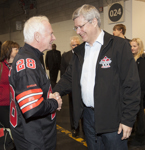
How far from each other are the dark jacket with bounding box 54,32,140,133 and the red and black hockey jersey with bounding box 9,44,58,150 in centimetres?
39

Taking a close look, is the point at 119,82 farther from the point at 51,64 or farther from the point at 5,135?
the point at 51,64

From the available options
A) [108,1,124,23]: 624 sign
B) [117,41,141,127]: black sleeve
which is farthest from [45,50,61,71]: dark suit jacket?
[117,41,141,127]: black sleeve

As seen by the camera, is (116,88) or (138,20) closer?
(116,88)

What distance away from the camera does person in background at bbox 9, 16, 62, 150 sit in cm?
125

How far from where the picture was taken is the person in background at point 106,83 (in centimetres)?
145

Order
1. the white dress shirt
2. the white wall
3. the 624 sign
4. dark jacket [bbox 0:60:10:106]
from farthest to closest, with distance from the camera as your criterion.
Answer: the 624 sign → the white wall → dark jacket [bbox 0:60:10:106] → the white dress shirt

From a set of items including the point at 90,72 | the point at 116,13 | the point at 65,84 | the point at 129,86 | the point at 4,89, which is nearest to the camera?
the point at 129,86

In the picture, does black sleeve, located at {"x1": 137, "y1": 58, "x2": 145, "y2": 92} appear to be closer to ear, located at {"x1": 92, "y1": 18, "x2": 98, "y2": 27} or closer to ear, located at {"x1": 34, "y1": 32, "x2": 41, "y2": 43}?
ear, located at {"x1": 92, "y1": 18, "x2": 98, "y2": 27}

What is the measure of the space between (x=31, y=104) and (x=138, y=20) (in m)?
4.70

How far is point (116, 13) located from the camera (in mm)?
5523

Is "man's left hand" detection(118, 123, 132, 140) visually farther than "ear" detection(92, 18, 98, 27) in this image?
No

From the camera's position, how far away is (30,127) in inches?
54.5

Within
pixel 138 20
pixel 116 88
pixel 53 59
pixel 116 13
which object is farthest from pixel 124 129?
pixel 53 59

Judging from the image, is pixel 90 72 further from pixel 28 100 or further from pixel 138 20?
pixel 138 20
